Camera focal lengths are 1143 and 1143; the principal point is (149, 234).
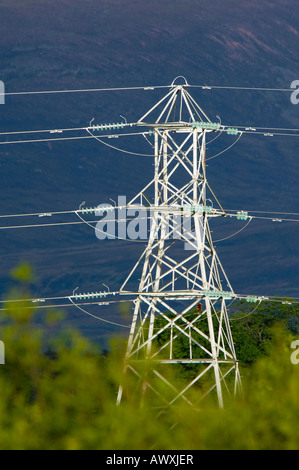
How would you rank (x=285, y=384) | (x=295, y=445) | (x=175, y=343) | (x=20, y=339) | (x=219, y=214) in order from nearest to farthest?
(x=295, y=445), (x=285, y=384), (x=219, y=214), (x=20, y=339), (x=175, y=343)

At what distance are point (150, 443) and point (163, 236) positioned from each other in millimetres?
15798

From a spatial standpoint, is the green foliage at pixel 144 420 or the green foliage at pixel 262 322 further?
the green foliage at pixel 262 322

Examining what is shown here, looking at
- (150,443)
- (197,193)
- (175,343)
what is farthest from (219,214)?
(175,343)

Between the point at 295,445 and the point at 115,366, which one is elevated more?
the point at 115,366

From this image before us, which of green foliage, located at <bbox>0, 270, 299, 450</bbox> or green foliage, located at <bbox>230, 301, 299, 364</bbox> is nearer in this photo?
green foliage, located at <bbox>0, 270, 299, 450</bbox>

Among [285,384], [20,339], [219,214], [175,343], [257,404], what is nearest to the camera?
[257,404]

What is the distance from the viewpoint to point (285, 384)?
54000 mm

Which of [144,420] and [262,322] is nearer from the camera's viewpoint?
[144,420]

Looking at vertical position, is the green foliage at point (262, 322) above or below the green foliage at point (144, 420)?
above

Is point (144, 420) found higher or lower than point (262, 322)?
lower

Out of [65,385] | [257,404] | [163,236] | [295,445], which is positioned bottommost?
[295,445]

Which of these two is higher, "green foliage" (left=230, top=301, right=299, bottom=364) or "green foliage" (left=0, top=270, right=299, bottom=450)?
"green foliage" (left=230, top=301, right=299, bottom=364)
